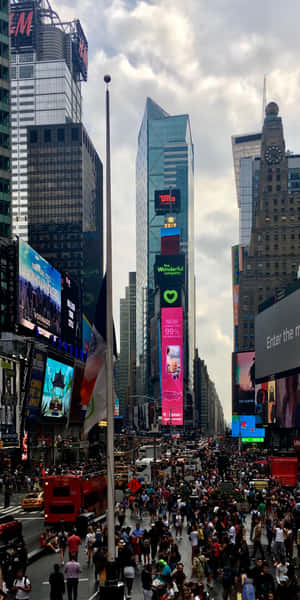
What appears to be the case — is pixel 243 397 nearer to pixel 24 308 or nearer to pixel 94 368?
pixel 24 308

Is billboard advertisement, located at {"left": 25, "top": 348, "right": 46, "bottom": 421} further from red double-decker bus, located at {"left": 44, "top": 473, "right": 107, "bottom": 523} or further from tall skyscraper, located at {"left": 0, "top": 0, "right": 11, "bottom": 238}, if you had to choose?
red double-decker bus, located at {"left": 44, "top": 473, "right": 107, "bottom": 523}

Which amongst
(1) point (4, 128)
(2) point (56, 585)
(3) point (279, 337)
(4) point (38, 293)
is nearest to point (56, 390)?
(4) point (38, 293)

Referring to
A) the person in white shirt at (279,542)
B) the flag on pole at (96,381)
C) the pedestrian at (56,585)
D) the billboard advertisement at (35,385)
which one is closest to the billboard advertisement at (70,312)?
the billboard advertisement at (35,385)

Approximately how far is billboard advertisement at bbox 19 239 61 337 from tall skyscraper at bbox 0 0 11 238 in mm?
6978

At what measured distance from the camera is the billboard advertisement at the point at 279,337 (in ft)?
368

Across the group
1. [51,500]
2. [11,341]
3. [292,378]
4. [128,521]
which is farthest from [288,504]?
[292,378]

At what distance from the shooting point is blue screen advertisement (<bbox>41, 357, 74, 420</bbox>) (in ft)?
318

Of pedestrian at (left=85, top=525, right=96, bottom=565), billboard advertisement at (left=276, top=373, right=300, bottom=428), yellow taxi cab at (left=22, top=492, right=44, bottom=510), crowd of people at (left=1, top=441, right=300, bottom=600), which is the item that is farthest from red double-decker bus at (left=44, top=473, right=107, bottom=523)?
billboard advertisement at (left=276, top=373, right=300, bottom=428)

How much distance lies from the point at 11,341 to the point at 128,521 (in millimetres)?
45504

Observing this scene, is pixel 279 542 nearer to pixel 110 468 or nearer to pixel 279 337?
pixel 110 468

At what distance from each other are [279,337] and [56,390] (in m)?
37.9

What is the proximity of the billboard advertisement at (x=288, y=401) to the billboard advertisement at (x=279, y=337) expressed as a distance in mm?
2293

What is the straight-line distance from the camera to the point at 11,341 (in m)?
88.2

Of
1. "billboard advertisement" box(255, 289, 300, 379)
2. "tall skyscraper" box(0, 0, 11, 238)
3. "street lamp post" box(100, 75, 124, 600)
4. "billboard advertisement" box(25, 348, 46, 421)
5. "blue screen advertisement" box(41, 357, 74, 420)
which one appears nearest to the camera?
"street lamp post" box(100, 75, 124, 600)
